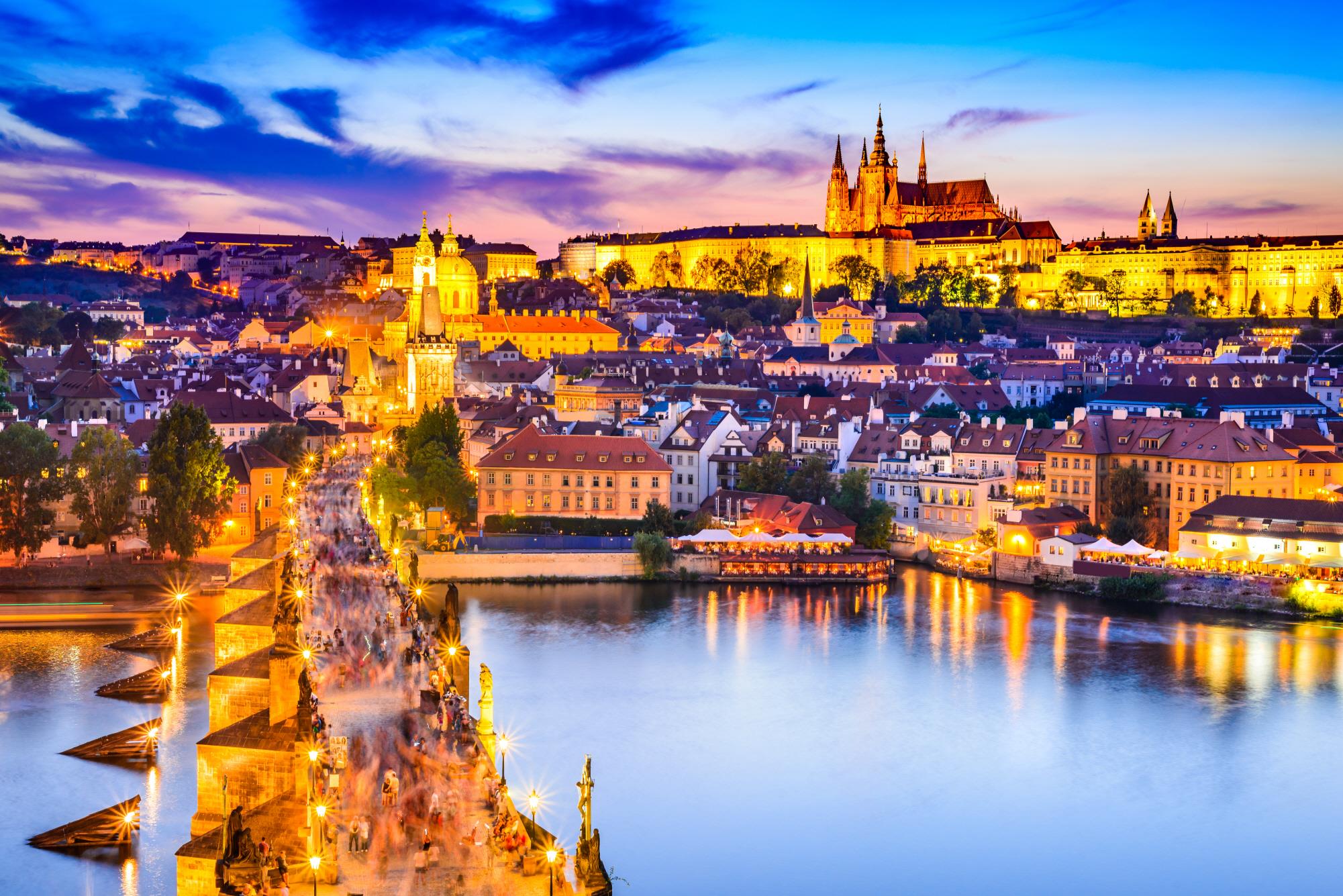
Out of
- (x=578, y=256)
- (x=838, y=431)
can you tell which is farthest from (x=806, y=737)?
(x=578, y=256)

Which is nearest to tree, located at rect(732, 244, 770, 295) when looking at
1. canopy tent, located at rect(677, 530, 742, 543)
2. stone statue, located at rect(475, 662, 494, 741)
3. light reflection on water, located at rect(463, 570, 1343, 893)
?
canopy tent, located at rect(677, 530, 742, 543)

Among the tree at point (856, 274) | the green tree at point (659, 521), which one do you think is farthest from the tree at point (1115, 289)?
the green tree at point (659, 521)

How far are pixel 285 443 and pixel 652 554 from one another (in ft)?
35.6

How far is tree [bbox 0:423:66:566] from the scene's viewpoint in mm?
26750

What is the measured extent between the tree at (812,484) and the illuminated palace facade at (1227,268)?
57.4 meters

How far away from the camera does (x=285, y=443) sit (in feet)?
117

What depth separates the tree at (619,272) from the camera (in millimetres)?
94375

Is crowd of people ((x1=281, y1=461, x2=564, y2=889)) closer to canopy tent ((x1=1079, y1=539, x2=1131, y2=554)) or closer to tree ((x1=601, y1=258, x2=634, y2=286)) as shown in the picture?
canopy tent ((x1=1079, y1=539, x2=1131, y2=554))

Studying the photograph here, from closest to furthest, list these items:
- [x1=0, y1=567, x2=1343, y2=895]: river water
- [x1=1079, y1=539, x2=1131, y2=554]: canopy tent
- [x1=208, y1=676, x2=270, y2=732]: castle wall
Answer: [x1=208, y1=676, x2=270, y2=732]: castle wall, [x1=0, y1=567, x2=1343, y2=895]: river water, [x1=1079, y1=539, x2=1131, y2=554]: canopy tent

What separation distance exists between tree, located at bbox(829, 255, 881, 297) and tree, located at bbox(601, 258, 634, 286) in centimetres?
1335

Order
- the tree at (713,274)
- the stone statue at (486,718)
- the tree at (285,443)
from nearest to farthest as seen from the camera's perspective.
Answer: the stone statue at (486,718), the tree at (285,443), the tree at (713,274)

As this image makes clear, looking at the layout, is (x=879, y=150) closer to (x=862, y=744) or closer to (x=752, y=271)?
(x=752, y=271)

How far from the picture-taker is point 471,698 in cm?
1745

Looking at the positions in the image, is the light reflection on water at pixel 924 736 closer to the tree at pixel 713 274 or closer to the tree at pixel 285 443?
the tree at pixel 285 443
